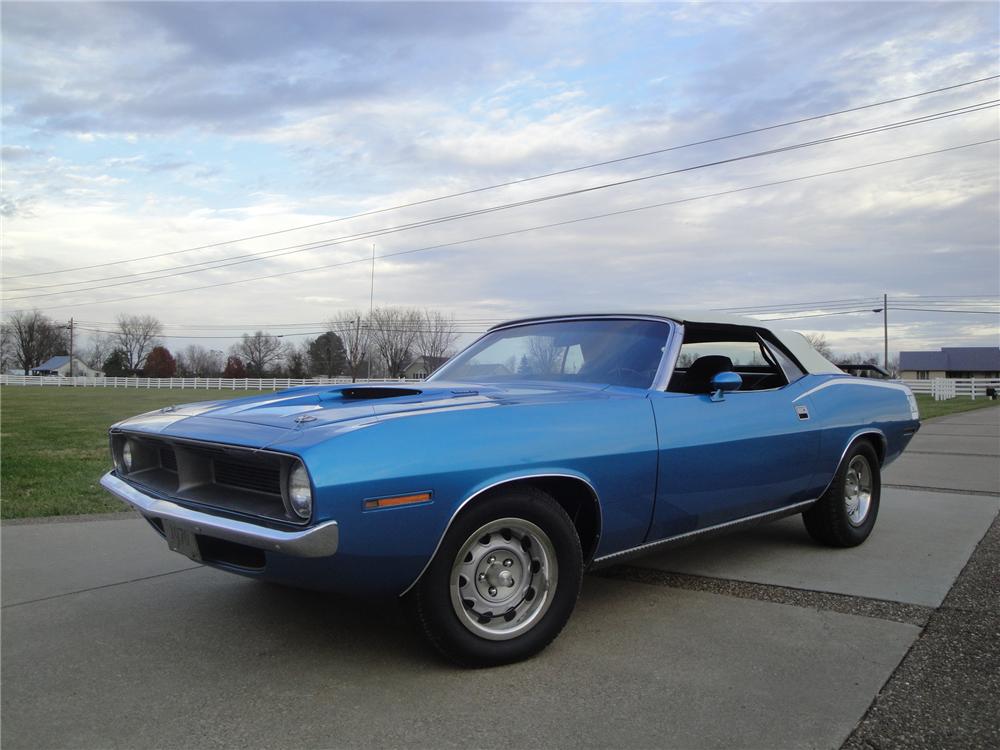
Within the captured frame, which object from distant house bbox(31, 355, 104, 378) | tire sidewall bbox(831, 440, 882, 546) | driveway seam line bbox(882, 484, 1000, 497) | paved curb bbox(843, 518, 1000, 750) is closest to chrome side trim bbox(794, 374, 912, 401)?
tire sidewall bbox(831, 440, 882, 546)

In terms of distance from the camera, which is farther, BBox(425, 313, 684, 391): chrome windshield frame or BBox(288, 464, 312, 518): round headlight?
BBox(425, 313, 684, 391): chrome windshield frame

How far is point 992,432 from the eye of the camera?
Result: 1477 cm

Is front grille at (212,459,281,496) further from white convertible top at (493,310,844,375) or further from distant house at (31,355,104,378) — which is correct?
distant house at (31,355,104,378)

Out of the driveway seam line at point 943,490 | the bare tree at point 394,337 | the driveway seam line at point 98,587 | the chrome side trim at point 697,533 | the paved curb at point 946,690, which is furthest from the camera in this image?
the bare tree at point 394,337

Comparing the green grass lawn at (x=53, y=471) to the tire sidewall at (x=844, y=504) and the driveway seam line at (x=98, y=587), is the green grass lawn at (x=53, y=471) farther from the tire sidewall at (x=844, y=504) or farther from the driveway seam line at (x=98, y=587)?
the tire sidewall at (x=844, y=504)

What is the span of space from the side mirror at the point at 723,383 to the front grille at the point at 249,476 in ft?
7.32

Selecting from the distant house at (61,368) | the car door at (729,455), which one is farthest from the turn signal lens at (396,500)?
the distant house at (61,368)

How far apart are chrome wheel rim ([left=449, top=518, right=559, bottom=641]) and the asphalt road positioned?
0.62ft

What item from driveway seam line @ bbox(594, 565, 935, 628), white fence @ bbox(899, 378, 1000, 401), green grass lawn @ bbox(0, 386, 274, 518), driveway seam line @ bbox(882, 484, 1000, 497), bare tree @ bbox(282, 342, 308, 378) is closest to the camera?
driveway seam line @ bbox(594, 565, 935, 628)

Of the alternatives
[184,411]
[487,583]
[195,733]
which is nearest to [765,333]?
[487,583]

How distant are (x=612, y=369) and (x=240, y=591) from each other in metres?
2.32

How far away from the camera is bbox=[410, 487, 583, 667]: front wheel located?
9.24 feet

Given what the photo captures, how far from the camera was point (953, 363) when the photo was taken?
86.1 metres

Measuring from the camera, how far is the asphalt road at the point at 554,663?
2.48 m
